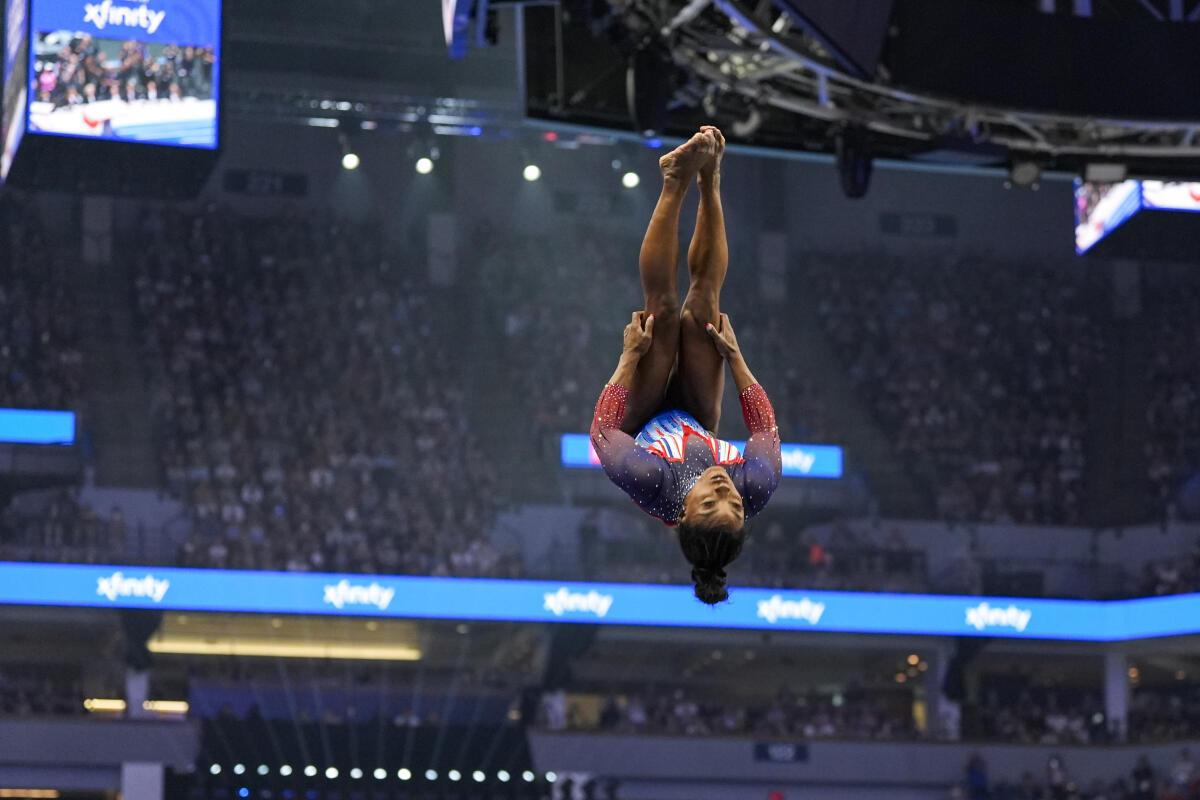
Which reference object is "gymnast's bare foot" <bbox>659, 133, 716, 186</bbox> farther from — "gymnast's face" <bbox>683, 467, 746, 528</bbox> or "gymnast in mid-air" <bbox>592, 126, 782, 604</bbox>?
"gymnast's face" <bbox>683, 467, 746, 528</bbox>

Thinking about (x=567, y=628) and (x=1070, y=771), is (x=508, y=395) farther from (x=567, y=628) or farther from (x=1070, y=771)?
(x=1070, y=771)

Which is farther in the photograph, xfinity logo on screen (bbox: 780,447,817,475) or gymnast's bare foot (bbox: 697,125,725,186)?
xfinity logo on screen (bbox: 780,447,817,475)

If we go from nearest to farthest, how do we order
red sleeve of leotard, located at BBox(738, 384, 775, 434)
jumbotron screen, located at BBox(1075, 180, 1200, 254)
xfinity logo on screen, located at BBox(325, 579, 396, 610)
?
red sleeve of leotard, located at BBox(738, 384, 775, 434) → jumbotron screen, located at BBox(1075, 180, 1200, 254) → xfinity logo on screen, located at BBox(325, 579, 396, 610)

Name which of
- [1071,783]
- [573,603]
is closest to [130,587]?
[573,603]

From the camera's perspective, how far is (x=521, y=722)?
24.5 m

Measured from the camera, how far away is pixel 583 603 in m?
24.8

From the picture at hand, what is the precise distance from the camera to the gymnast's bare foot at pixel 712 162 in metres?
7.29

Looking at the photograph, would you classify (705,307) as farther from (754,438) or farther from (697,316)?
(754,438)

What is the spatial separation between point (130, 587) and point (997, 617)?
1259cm

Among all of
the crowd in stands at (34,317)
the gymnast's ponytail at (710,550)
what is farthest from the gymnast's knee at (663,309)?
the crowd in stands at (34,317)

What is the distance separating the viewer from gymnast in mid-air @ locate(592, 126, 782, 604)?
683 cm

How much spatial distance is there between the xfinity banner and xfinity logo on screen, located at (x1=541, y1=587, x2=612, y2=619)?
10.4 feet

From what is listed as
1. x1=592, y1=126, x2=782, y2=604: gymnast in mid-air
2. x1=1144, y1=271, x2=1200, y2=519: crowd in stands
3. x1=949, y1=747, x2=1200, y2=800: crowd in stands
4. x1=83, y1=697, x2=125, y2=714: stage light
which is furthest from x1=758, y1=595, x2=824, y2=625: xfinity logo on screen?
x1=592, y1=126, x2=782, y2=604: gymnast in mid-air

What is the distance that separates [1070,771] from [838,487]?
5.77 meters
